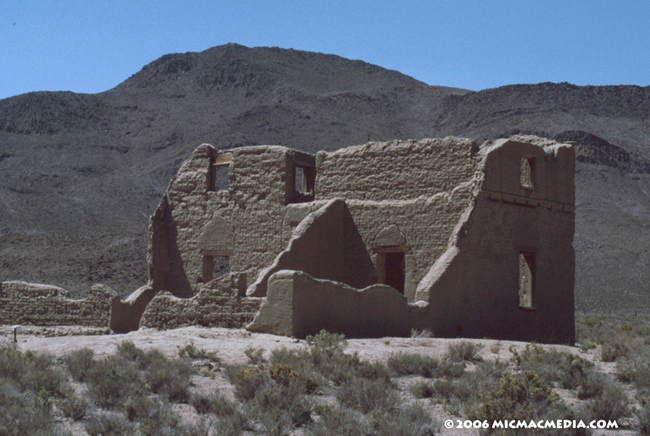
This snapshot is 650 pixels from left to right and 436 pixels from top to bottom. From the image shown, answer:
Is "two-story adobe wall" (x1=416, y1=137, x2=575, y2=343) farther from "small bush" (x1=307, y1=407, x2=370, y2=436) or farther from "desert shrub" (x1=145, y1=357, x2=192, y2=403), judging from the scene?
"small bush" (x1=307, y1=407, x2=370, y2=436)

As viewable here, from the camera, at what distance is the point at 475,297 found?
15203mm

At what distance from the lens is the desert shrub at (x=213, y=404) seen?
834 centimetres

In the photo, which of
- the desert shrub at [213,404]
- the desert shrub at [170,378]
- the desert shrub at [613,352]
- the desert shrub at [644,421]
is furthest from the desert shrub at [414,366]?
the desert shrub at [613,352]

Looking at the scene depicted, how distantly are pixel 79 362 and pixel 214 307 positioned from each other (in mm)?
3862

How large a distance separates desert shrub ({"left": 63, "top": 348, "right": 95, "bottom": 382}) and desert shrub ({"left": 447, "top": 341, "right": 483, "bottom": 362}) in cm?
506

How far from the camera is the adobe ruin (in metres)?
13.9

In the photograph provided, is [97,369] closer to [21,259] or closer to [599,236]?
[21,259]

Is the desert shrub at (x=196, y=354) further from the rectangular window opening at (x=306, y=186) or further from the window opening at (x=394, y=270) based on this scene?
the window opening at (x=394, y=270)

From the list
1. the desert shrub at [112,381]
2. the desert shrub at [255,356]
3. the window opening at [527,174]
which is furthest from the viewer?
the window opening at [527,174]

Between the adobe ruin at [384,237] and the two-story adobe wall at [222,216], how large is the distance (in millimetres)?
28

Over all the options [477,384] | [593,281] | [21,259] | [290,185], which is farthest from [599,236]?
[477,384]

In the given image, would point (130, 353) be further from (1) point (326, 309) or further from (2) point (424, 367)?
(2) point (424, 367)

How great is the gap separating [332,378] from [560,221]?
9506 millimetres

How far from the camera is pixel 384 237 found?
16.2m
